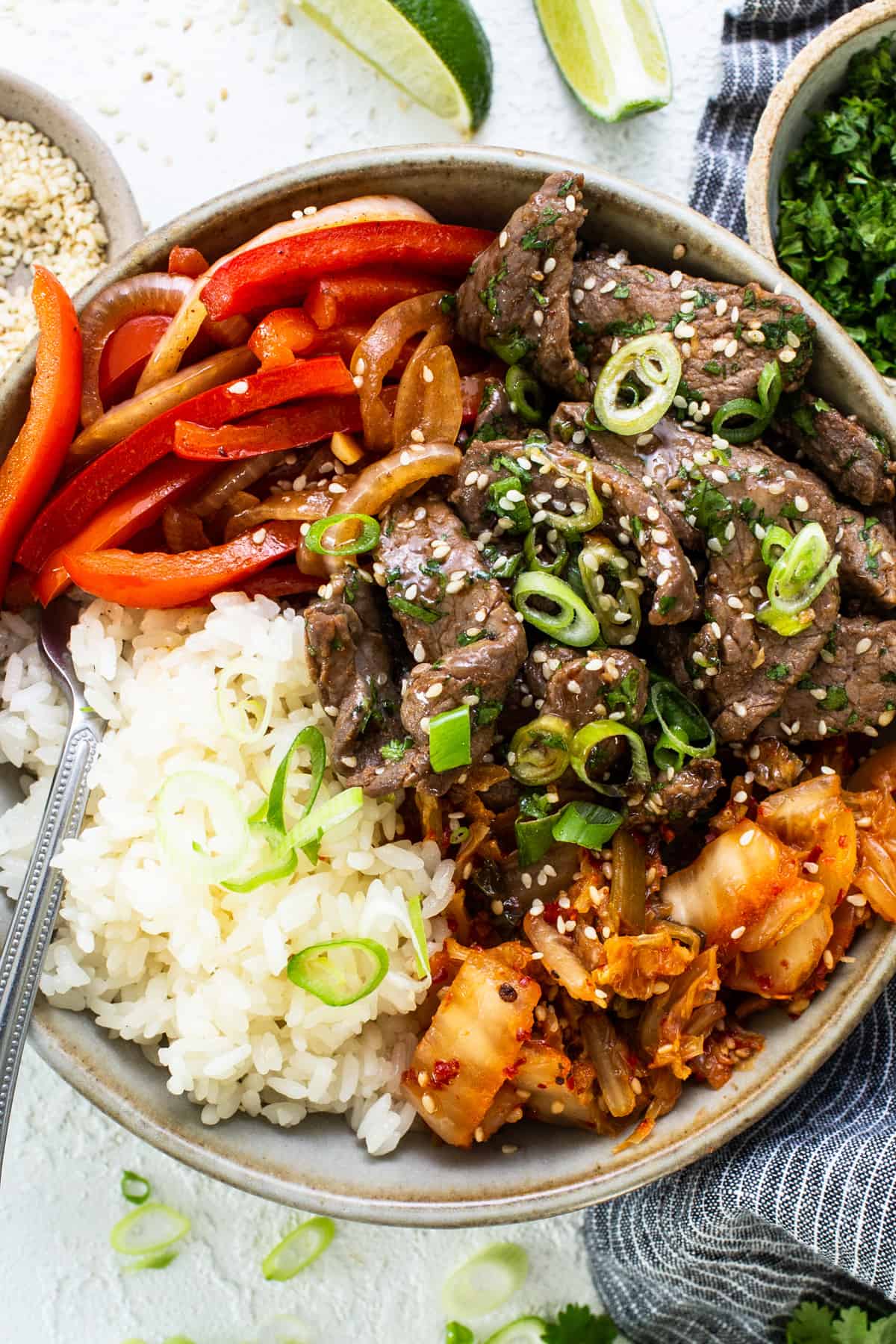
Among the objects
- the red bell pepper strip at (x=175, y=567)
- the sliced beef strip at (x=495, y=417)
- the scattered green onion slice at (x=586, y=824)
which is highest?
the sliced beef strip at (x=495, y=417)

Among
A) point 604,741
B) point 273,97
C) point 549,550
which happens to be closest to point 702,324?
point 549,550

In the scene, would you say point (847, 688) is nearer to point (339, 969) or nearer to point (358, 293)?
point (339, 969)

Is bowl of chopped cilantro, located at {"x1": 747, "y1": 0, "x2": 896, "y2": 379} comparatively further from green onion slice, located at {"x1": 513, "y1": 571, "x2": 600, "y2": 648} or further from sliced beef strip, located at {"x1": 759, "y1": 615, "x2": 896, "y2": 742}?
green onion slice, located at {"x1": 513, "y1": 571, "x2": 600, "y2": 648}

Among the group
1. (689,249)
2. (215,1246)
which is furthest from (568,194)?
(215,1246)

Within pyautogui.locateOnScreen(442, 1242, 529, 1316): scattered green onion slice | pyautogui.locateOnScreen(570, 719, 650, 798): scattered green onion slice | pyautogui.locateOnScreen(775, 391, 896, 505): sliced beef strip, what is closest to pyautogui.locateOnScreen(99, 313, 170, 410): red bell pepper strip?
pyautogui.locateOnScreen(570, 719, 650, 798): scattered green onion slice

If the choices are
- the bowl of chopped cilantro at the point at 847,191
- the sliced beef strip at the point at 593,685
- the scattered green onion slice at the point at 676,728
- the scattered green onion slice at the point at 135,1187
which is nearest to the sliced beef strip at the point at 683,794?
the scattered green onion slice at the point at 676,728

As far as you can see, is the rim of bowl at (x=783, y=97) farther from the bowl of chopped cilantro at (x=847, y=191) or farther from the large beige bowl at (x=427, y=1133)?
the large beige bowl at (x=427, y=1133)
